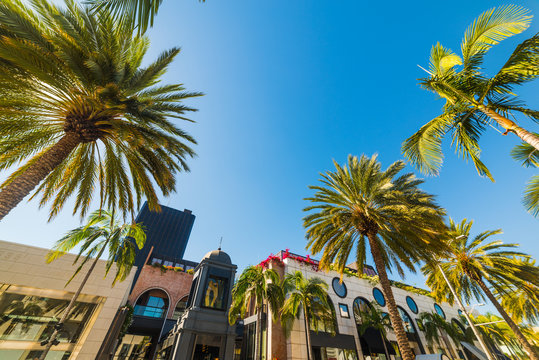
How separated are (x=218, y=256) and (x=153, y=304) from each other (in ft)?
56.6

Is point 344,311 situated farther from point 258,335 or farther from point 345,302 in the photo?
point 258,335

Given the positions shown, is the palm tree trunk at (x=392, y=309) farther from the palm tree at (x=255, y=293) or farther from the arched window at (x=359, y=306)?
the arched window at (x=359, y=306)

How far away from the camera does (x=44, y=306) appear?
15.3 meters

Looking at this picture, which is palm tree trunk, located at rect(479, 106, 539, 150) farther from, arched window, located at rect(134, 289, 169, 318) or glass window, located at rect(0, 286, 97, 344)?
arched window, located at rect(134, 289, 169, 318)

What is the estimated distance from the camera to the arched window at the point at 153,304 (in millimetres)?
26312

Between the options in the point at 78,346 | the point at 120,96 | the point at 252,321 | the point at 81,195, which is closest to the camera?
the point at 120,96

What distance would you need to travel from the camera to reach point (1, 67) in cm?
589

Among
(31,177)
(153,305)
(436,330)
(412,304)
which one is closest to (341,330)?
(436,330)

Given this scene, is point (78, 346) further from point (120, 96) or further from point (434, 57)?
Result: point (434, 57)

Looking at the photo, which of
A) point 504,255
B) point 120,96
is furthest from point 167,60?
point 504,255

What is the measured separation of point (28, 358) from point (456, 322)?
47704mm

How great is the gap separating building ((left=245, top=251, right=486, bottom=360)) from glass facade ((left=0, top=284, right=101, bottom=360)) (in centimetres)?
1315

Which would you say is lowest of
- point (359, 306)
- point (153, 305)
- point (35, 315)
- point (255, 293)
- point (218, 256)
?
point (35, 315)

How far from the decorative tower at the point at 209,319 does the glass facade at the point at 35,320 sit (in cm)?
742
